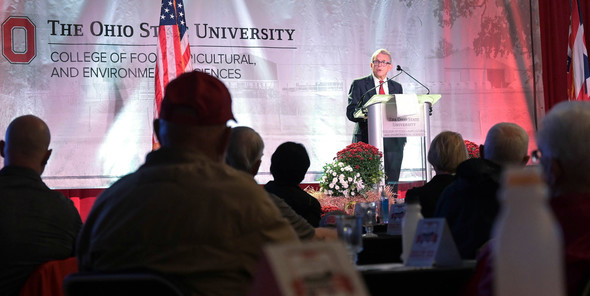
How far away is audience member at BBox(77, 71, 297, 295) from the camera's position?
159 centimetres

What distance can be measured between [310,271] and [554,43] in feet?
27.3

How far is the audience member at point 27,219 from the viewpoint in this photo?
103 inches

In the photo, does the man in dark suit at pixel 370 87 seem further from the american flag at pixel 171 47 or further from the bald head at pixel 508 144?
the bald head at pixel 508 144

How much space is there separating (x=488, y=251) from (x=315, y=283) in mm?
730

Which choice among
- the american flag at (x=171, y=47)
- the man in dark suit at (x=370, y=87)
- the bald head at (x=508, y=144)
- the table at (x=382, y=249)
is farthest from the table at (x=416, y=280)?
the man in dark suit at (x=370, y=87)

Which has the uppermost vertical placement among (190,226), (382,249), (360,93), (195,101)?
(360,93)

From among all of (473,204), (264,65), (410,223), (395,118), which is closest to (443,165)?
(473,204)

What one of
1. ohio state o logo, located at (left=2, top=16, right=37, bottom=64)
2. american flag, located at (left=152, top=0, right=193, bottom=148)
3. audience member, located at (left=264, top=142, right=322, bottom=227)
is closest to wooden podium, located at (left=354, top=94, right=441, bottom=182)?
american flag, located at (left=152, top=0, right=193, bottom=148)

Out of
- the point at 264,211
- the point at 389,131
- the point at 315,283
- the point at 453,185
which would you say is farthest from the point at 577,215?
the point at 389,131

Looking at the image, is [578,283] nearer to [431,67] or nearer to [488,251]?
[488,251]

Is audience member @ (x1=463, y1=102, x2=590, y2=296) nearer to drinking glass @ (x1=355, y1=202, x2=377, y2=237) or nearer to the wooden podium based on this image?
drinking glass @ (x1=355, y1=202, x2=377, y2=237)

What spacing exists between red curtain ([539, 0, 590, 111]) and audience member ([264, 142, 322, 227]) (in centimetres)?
546

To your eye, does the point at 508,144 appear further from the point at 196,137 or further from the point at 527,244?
the point at 527,244

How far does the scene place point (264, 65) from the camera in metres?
7.47
